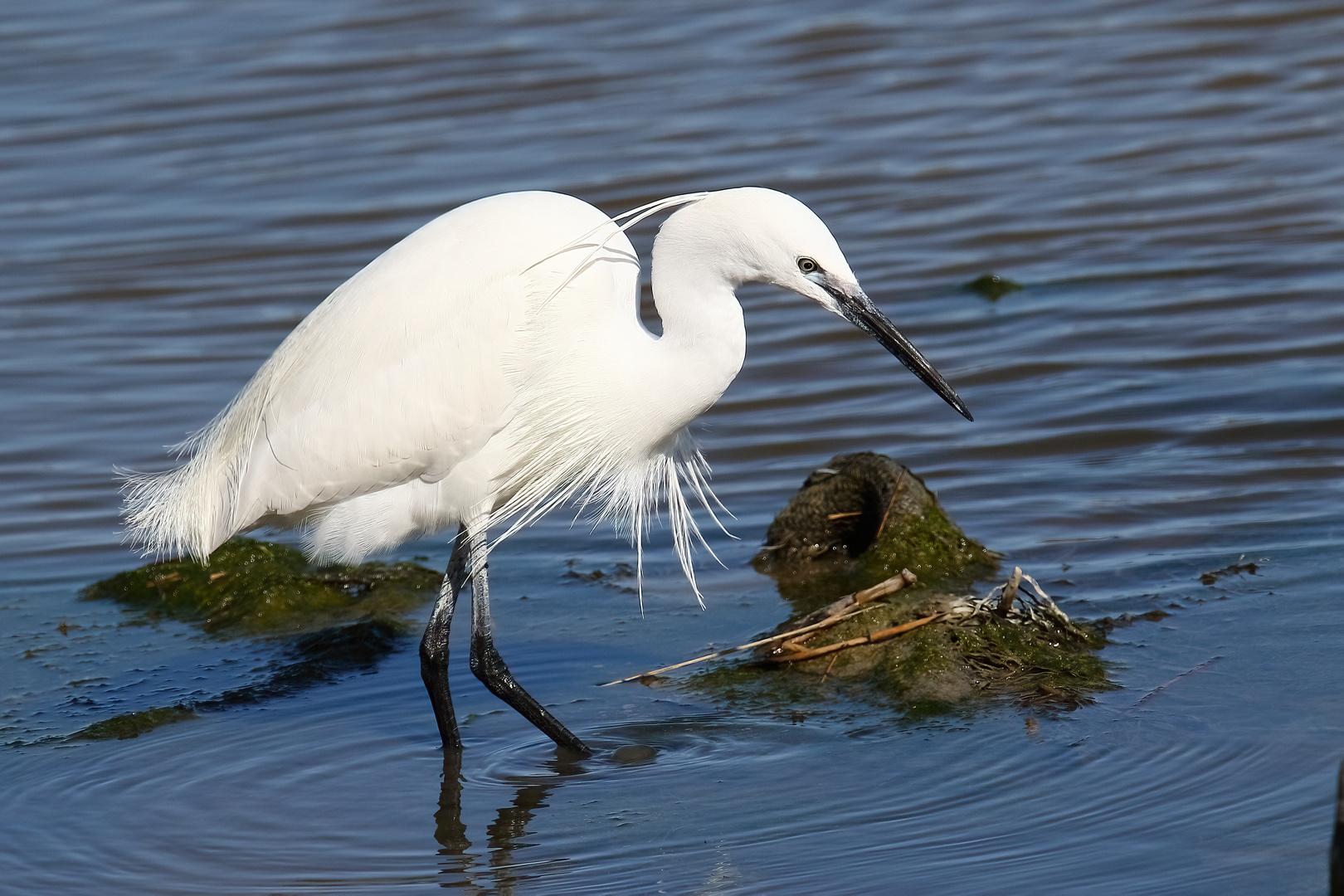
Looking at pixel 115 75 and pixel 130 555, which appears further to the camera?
pixel 115 75

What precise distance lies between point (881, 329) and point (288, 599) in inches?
110

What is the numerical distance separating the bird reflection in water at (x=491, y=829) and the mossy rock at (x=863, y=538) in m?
1.38

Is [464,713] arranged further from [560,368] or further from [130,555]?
[130,555]

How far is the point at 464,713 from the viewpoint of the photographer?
5.37 meters

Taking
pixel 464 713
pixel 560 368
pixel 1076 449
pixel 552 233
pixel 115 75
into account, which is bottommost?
pixel 464 713

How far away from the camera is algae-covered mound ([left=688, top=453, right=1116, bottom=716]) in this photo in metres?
4.71

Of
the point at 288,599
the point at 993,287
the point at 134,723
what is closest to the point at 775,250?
the point at 134,723

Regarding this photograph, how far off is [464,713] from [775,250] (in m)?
2.02

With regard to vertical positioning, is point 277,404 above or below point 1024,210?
below

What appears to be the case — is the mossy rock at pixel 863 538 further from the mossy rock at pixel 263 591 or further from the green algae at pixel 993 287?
the green algae at pixel 993 287

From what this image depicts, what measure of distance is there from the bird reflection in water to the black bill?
151 cm

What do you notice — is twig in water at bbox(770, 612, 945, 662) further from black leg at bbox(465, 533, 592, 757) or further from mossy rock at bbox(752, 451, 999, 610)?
black leg at bbox(465, 533, 592, 757)

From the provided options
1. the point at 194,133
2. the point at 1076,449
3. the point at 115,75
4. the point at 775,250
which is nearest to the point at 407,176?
the point at 194,133

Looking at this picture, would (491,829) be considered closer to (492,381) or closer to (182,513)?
(492,381)
